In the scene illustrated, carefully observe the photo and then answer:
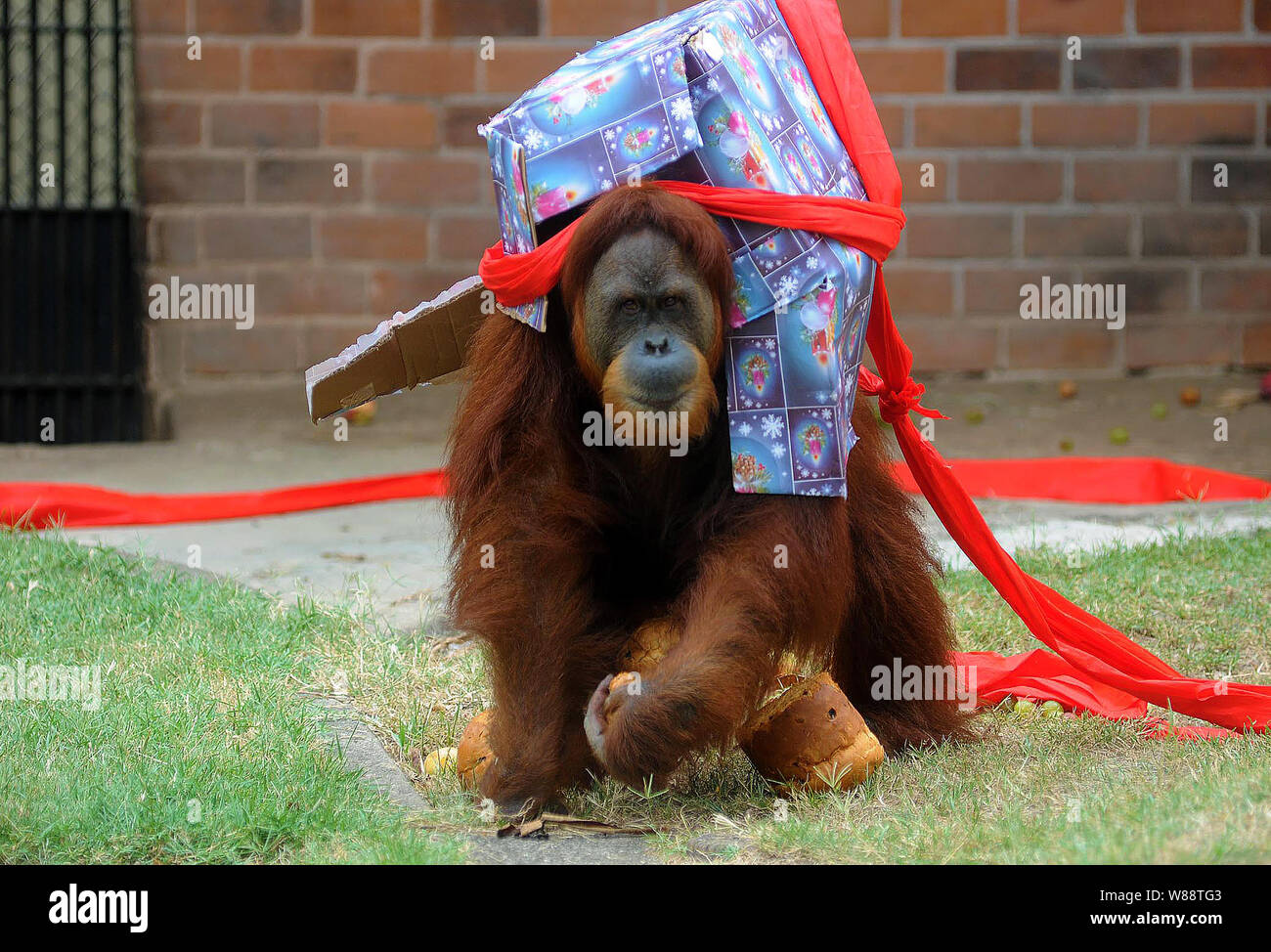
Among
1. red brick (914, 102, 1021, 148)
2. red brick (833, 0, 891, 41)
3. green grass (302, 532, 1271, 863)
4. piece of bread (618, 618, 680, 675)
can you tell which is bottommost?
green grass (302, 532, 1271, 863)

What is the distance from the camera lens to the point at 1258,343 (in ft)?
25.3

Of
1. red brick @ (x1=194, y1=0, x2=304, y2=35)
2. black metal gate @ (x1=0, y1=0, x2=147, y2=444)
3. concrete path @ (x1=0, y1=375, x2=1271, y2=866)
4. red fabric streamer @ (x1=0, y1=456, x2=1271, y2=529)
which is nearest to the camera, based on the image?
concrete path @ (x1=0, y1=375, x2=1271, y2=866)

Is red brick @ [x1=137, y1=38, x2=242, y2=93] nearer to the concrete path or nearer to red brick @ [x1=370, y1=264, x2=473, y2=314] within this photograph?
red brick @ [x1=370, y1=264, x2=473, y2=314]

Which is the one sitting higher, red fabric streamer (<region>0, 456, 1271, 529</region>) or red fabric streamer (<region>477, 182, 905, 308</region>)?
red fabric streamer (<region>477, 182, 905, 308</region>)

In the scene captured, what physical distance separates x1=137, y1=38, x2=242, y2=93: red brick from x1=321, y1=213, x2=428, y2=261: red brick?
854 mm

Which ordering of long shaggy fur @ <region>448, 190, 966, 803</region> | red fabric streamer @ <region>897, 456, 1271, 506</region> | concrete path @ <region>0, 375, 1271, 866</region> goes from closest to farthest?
long shaggy fur @ <region>448, 190, 966, 803</region> → concrete path @ <region>0, 375, 1271, 866</region> → red fabric streamer @ <region>897, 456, 1271, 506</region>

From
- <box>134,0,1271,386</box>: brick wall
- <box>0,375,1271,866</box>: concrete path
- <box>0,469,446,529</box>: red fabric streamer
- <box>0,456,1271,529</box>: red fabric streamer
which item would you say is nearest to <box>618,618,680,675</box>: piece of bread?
<box>0,375,1271,866</box>: concrete path

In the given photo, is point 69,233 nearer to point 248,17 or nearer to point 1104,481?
point 248,17

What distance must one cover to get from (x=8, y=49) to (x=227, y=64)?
1.01m

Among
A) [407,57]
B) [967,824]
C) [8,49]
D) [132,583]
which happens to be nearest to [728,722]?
[967,824]

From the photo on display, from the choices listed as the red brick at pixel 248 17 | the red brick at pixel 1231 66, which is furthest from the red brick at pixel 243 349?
the red brick at pixel 1231 66

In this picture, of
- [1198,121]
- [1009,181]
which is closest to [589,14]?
[1009,181]

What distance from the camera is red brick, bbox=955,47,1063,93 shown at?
24.9ft
